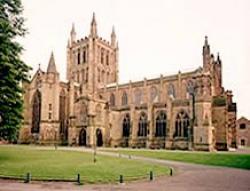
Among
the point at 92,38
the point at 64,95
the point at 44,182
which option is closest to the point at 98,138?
the point at 64,95

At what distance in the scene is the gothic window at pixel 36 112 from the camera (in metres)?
75.8

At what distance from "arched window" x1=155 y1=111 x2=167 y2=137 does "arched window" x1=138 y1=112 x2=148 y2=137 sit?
8.59 ft

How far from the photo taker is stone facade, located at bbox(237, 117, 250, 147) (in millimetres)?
102500

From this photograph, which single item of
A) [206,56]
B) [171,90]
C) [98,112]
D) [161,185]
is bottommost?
[161,185]

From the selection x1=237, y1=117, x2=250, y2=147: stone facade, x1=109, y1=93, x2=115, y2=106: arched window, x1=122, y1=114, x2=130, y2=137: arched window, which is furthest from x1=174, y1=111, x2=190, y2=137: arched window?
x1=237, y1=117, x2=250, y2=147: stone facade

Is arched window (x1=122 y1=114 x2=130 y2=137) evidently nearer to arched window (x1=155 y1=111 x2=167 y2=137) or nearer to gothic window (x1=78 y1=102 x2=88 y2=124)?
arched window (x1=155 y1=111 x2=167 y2=137)

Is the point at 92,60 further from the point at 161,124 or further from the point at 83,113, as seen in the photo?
the point at 161,124

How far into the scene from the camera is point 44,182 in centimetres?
Result: 2020

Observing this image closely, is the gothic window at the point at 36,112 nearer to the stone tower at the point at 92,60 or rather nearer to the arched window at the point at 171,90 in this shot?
the stone tower at the point at 92,60

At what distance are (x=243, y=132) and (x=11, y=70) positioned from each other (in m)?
90.3

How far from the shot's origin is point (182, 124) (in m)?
57.9

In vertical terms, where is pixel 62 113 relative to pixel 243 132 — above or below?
above

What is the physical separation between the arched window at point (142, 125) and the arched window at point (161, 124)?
2.62 meters

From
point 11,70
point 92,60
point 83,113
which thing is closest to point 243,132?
point 92,60
